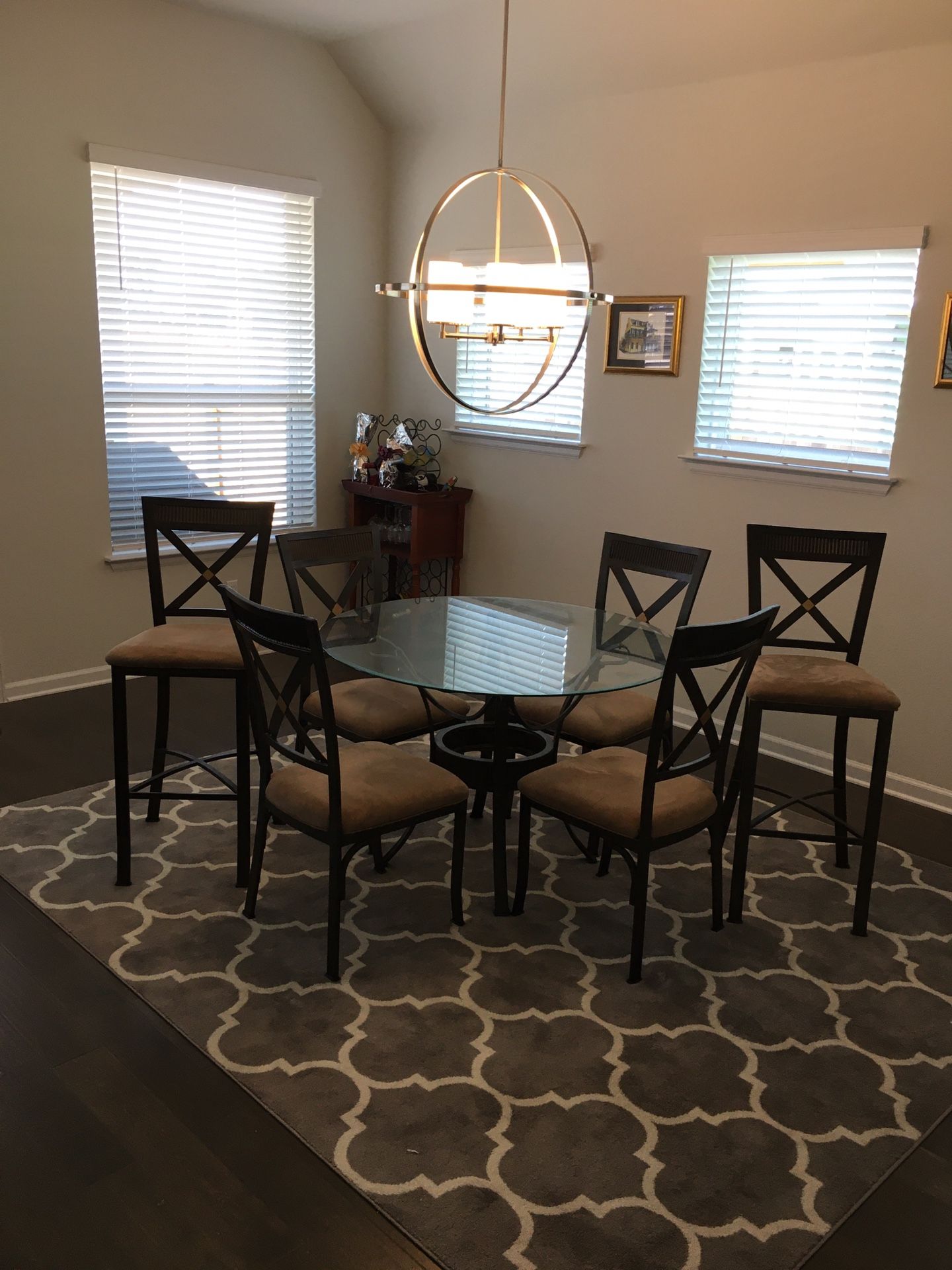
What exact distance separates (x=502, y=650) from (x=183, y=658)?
37.9 inches

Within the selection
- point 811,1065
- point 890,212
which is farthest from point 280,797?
point 890,212

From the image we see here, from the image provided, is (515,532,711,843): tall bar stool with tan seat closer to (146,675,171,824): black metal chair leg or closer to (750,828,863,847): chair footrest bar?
(750,828,863,847): chair footrest bar

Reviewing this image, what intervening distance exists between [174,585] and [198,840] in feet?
6.39

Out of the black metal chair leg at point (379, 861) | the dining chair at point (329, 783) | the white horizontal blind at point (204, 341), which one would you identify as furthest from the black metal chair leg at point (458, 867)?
the white horizontal blind at point (204, 341)

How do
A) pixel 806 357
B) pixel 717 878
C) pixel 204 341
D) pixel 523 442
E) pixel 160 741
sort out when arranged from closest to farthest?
pixel 717 878 → pixel 160 741 → pixel 806 357 → pixel 204 341 → pixel 523 442

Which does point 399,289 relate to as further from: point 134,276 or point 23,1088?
point 134,276

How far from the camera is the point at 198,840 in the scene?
3469 mm

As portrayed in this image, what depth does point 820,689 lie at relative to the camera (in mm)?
3064

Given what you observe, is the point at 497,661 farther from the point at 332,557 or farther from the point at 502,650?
the point at 332,557

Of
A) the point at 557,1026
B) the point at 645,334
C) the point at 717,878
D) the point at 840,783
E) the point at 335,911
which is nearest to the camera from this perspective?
the point at 557,1026

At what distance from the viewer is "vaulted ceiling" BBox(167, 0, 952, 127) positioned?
144 inches

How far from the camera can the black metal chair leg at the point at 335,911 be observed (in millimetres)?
2691

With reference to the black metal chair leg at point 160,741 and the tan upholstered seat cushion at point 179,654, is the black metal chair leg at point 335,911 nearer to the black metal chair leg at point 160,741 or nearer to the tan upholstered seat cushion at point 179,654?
the tan upholstered seat cushion at point 179,654

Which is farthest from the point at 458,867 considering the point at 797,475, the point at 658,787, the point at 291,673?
the point at 797,475
